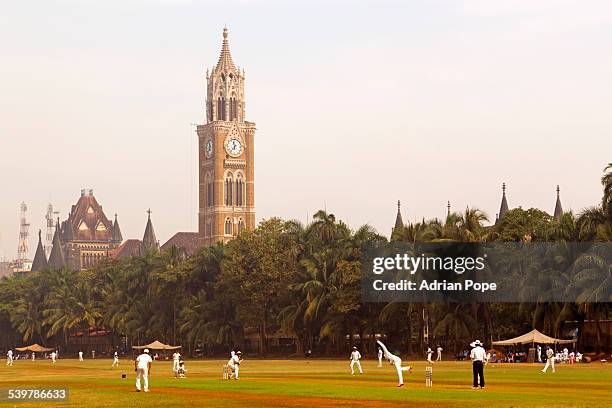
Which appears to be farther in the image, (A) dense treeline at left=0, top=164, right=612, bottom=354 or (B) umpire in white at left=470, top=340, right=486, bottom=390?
(A) dense treeline at left=0, top=164, right=612, bottom=354

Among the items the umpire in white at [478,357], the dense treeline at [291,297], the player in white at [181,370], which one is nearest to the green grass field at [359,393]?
the umpire in white at [478,357]

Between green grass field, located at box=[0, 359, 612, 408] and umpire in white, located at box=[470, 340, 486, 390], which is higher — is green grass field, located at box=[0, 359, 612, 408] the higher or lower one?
the lower one

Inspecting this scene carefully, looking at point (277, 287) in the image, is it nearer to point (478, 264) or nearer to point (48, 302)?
point (478, 264)

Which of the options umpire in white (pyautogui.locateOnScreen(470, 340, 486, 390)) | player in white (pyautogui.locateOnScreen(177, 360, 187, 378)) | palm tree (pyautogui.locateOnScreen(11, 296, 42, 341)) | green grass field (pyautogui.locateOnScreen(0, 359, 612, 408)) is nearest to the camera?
green grass field (pyautogui.locateOnScreen(0, 359, 612, 408))

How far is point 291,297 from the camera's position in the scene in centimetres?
13088

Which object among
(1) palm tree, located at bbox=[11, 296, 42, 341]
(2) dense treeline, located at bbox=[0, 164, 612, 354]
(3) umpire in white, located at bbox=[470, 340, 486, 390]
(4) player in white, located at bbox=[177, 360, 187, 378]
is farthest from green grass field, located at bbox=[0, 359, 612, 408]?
(1) palm tree, located at bbox=[11, 296, 42, 341]

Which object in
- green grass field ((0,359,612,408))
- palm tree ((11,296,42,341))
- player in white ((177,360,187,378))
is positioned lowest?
green grass field ((0,359,612,408))

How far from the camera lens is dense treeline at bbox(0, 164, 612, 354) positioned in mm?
110250

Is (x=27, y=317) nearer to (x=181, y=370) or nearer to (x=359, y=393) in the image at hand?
(x=181, y=370)

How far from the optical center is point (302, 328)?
130 m

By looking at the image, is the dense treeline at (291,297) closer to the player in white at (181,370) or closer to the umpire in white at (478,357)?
the player in white at (181,370)

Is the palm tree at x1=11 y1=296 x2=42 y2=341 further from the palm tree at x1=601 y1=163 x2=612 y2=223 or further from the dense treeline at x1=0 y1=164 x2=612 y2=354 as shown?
the palm tree at x1=601 y1=163 x2=612 y2=223

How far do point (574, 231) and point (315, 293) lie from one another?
32.7 metres

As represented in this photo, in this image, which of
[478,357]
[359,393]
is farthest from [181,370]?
[478,357]
